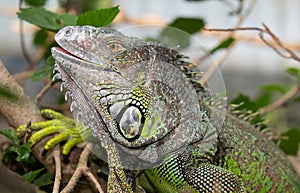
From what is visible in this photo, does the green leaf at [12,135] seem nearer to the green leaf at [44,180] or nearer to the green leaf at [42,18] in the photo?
the green leaf at [44,180]

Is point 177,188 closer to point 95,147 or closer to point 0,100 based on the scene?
point 95,147

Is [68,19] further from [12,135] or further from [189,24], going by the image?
[189,24]

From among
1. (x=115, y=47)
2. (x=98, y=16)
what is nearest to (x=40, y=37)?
(x=98, y=16)

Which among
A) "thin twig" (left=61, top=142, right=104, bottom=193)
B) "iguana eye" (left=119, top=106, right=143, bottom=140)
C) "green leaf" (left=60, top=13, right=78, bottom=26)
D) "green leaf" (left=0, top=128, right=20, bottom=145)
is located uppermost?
"green leaf" (left=60, top=13, right=78, bottom=26)

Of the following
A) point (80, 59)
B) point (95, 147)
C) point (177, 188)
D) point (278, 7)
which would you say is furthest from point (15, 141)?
point (278, 7)

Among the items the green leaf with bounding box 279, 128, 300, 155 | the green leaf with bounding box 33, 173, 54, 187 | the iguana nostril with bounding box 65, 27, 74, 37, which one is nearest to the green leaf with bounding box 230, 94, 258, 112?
the green leaf with bounding box 279, 128, 300, 155

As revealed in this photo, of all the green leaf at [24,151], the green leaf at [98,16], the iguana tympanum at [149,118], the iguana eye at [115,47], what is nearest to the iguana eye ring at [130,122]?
the iguana tympanum at [149,118]

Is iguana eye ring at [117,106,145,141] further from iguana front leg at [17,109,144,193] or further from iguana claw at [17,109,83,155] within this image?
iguana claw at [17,109,83,155]
